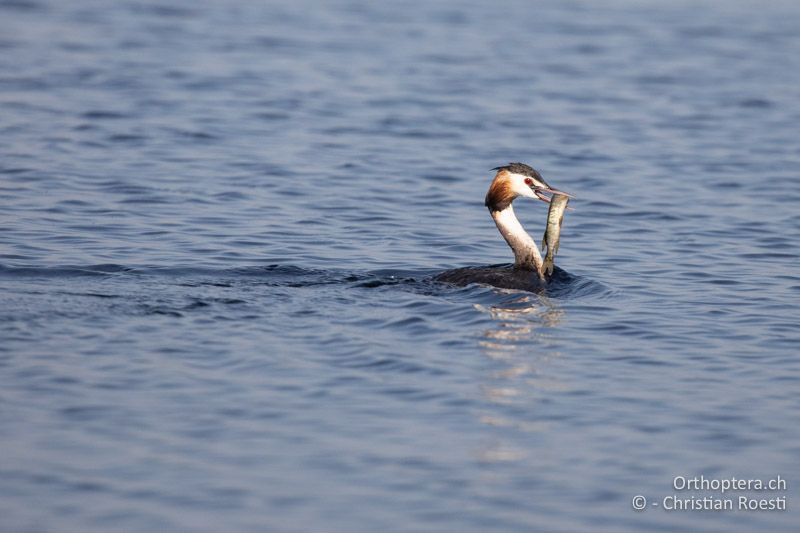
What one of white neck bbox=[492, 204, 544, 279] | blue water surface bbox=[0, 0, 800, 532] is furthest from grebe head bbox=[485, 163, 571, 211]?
blue water surface bbox=[0, 0, 800, 532]

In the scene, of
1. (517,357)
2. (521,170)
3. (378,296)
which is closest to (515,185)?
(521,170)

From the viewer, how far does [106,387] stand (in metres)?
9.39

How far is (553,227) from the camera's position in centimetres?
1298

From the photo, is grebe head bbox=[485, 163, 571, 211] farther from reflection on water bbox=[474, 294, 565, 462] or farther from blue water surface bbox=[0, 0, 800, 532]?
reflection on water bbox=[474, 294, 565, 462]

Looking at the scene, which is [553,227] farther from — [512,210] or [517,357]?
[517,357]

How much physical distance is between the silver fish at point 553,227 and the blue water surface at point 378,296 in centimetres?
38

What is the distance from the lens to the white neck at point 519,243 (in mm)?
13281

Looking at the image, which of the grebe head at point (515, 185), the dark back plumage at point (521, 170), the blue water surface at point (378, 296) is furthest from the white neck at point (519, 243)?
the blue water surface at point (378, 296)

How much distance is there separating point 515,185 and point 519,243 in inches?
23.5

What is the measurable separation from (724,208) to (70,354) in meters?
10.3

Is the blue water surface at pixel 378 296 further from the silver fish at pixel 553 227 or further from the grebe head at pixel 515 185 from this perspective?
the grebe head at pixel 515 185

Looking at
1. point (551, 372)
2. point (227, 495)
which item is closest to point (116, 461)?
point (227, 495)

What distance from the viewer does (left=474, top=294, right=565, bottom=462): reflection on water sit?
29.6 ft

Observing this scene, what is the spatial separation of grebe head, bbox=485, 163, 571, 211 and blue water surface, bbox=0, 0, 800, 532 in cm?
114
